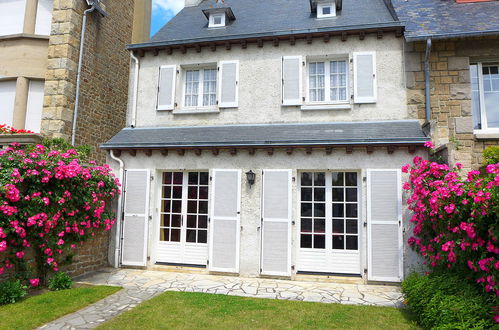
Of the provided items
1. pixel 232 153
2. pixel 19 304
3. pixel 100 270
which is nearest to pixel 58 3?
pixel 232 153

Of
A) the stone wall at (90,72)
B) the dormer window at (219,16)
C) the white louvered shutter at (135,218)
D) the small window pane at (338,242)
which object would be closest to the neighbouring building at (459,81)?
the small window pane at (338,242)

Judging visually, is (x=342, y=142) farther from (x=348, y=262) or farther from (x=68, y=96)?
(x=68, y=96)

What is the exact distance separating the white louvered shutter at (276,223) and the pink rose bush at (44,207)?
342 centimetres

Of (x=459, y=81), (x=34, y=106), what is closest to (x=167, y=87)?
(x=34, y=106)

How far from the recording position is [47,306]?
4.89 meters

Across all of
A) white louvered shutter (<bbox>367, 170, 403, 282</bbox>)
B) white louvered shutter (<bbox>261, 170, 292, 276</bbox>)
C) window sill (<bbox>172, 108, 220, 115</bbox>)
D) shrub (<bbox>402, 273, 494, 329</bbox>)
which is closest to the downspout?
window sill (<bbox>172, 108, 220, 115</bbox>)

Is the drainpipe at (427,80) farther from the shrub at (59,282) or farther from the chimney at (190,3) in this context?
the shrub at (59,282)

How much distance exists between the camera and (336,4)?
8648mm

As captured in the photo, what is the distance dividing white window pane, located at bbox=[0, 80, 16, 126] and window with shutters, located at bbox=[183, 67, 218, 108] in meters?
4.57

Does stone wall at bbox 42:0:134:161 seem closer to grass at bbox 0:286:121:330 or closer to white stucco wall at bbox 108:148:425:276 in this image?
white stucco wall at bbox 108:148:425:276

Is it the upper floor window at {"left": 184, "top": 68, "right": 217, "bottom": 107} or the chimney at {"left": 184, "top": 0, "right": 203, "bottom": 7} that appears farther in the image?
the chimney at {"left": 184, "top": 0, "right": 203, "bottom": 7}

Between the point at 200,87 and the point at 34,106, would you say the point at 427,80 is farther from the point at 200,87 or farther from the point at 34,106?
the point at 34,106

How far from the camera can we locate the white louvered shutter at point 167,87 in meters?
8.25

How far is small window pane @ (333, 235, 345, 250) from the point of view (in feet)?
22.1
